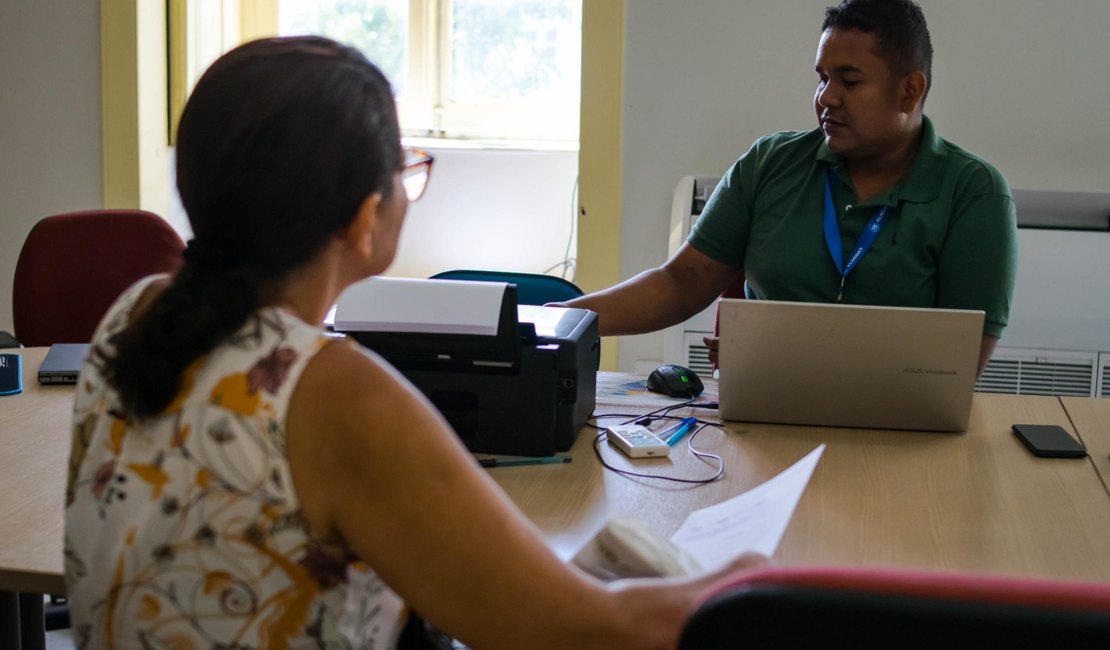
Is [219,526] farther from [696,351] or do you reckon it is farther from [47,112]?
[47,112]

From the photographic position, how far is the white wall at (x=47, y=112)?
3.89m

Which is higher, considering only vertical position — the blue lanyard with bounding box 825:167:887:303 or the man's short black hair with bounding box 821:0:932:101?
the man's short black hair with bounding box 821:0:932:101

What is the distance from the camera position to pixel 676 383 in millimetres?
2018

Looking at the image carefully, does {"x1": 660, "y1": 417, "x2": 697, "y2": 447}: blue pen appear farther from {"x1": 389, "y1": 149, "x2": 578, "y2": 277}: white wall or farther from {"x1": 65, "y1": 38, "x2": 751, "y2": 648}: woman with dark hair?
{"x1": 389, "y1": 149, "x2": 578, "y2": 277}: white wall

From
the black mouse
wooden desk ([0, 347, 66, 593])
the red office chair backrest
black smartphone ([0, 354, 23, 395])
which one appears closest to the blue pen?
the black mouse

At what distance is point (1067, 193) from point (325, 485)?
2.92 metres

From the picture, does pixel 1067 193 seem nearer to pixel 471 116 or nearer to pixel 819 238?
pixel 819 238

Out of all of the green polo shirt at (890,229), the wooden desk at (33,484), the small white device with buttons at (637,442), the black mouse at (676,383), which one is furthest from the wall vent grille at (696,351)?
the wooden desk at (33,484)

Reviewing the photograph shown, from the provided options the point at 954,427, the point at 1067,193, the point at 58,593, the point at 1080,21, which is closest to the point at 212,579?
the point at 58,593

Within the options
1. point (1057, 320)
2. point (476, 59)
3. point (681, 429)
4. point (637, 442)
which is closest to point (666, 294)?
point (681, 429)

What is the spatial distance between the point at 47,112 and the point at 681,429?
3.08 m

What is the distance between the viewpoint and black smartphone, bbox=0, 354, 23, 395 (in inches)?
75.2

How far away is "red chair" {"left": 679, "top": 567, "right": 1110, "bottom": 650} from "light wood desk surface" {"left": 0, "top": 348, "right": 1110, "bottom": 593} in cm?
60

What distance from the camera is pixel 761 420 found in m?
1.83
